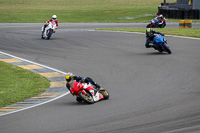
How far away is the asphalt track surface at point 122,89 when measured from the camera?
26.4ft

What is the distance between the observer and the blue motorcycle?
18844 millimetres

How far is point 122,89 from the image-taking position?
1212 centimetres

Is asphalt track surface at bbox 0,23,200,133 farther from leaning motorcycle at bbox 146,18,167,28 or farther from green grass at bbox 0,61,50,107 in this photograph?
leaning motorcycle at bbox 146,18,167,28

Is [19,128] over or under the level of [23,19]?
over

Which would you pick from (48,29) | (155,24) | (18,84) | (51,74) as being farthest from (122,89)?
(155,24)

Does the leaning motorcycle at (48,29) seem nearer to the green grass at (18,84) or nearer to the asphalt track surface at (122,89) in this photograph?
the asphalt track surface at (122,89)

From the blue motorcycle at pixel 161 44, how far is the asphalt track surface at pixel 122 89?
0.89 ft

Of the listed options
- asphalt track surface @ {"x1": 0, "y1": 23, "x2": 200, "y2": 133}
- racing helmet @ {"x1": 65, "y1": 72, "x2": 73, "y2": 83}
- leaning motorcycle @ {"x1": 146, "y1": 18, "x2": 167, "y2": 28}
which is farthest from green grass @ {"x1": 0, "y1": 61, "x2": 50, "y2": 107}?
leaning motorcycle @ {"x1": 146, "y1": 18, "x2": 167, "y2": 28}

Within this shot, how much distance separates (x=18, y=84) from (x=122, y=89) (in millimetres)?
3846

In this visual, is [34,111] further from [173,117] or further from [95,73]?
[95,73]

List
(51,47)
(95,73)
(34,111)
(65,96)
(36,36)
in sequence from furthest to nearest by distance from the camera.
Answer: (36,36)
(51,47)
(95,73)
(65,96)
(34,111)

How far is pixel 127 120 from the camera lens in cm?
828

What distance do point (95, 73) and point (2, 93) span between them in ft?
12.4

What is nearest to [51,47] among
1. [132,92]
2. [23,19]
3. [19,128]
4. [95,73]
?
[95,73]
